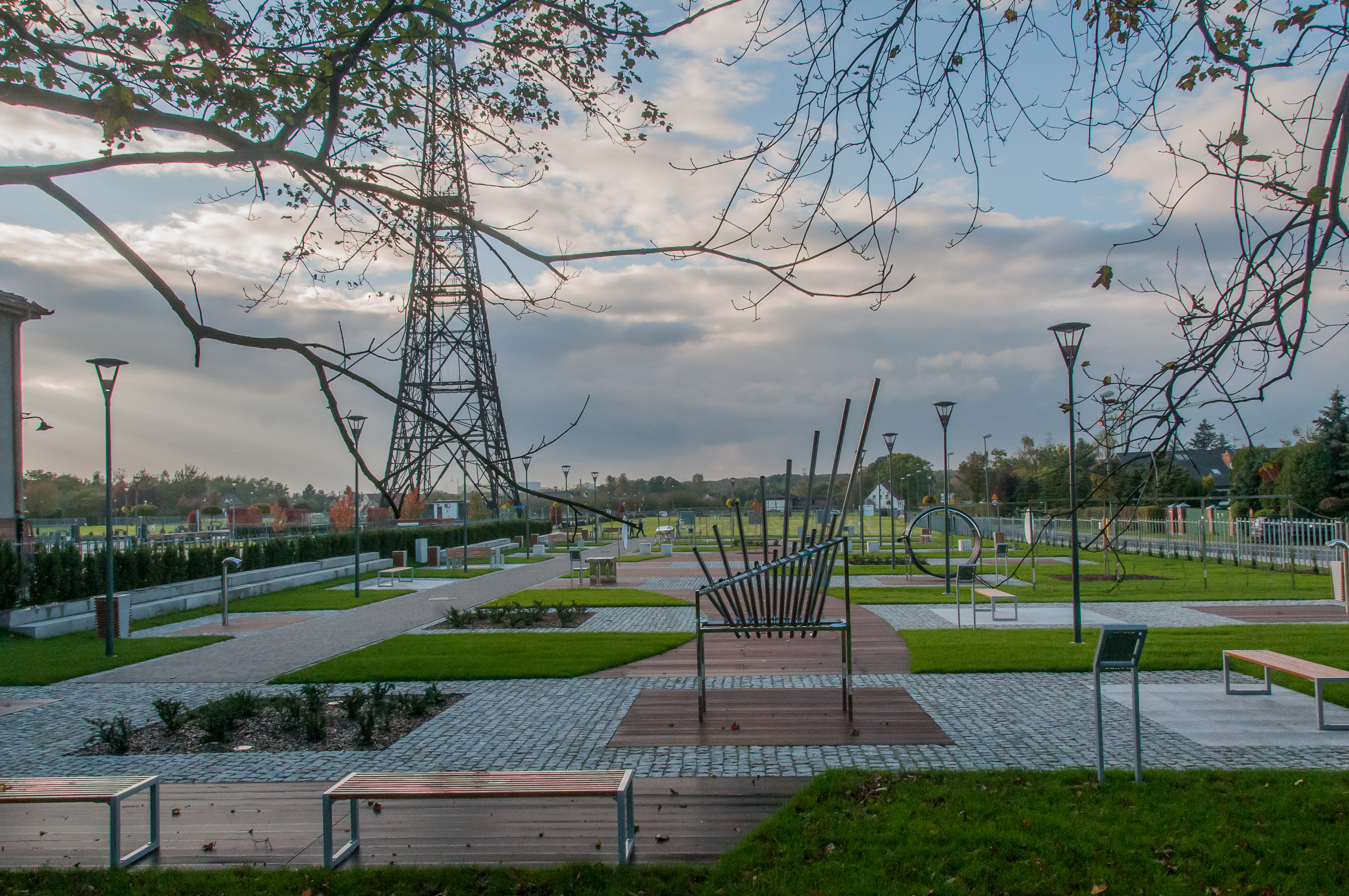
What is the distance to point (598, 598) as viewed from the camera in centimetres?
1955

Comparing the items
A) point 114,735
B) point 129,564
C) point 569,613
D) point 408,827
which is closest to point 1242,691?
point 408,827

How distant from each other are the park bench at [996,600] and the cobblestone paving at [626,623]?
496 cm

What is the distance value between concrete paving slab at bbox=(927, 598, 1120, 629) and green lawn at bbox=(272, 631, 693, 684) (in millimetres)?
5316

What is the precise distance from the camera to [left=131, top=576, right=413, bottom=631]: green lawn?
17.5 meters

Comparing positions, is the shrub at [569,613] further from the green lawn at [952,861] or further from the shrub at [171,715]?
the green lawn at [952,861]

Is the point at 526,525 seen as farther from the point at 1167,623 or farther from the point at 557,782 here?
the point at 557,782

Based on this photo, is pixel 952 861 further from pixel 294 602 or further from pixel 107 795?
pixel 294 602

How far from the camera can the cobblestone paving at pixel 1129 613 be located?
1444 cm

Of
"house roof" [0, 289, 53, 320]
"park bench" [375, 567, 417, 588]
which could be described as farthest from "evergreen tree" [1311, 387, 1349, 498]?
"house roof" [0, 289, 53, 320]

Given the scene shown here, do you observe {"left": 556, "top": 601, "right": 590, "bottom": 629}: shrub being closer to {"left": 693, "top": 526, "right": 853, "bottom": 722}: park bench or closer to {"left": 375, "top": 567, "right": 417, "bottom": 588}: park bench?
{"left": 693, "top": 526, "right": 853, "bottom": 722}: park bench

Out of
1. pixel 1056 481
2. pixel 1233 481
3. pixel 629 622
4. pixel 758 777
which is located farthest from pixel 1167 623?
pixel 1056 481

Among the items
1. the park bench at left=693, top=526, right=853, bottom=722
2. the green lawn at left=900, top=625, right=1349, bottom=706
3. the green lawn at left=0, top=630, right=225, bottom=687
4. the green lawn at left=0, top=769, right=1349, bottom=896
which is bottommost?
the green lawn at left=0, top=630, right=225, bottom=687

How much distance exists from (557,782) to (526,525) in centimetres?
2740

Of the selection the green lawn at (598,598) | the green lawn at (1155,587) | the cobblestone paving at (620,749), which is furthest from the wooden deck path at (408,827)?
the green lawn at (1155,587)
